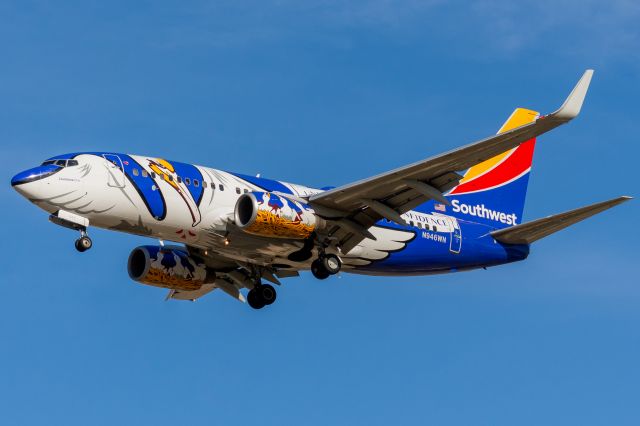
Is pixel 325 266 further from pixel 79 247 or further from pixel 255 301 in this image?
pixel 79 247

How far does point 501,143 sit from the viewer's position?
1523 inches

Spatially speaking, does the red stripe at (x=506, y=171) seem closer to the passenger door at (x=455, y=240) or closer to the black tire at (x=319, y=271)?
the passenger door at (x=455, y=240)

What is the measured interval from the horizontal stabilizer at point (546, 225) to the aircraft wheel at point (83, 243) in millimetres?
15945

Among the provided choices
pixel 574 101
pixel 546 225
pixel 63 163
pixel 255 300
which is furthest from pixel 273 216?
pixel 574 101

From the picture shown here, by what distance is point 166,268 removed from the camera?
4625 cm

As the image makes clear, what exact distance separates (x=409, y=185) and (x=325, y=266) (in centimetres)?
464

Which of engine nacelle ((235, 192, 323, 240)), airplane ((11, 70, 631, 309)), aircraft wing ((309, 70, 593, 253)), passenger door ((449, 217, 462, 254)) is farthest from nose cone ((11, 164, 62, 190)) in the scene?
passenger door ((449, 217, 462, 254))

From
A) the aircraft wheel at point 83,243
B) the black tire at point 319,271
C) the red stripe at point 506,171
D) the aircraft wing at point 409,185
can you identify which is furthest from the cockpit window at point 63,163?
the red stripe at point 506,171

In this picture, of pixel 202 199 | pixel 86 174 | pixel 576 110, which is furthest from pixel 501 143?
pixel 86 174

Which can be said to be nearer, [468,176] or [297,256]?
[297,256]

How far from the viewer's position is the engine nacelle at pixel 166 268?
1816 inches

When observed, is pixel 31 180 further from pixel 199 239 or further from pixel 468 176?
pixel 468 176

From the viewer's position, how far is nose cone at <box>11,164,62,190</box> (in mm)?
40438

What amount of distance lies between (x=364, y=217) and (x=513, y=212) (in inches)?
383
